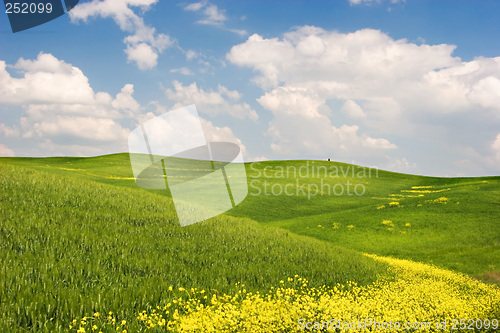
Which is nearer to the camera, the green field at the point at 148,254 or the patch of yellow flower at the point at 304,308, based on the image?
the patch of yellow flower at the point at 304,308

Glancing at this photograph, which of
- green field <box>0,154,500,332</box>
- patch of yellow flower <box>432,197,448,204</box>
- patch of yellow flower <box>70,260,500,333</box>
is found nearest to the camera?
patch of yellow flower <box>70,260,500,333</box>

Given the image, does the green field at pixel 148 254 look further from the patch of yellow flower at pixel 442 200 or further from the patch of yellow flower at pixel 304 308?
the patch of yellow flower at pixel 442 200

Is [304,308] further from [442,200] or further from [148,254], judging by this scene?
[442,200]

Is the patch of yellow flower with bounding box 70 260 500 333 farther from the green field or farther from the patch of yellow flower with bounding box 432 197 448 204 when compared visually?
the patch of yellow flower with bounding box 432 197 448 204

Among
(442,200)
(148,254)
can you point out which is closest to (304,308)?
(148,254)

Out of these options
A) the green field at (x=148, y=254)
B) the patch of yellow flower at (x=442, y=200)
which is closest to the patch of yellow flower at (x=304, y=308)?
the green field at (x=148, y=254)

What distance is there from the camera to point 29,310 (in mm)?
6758

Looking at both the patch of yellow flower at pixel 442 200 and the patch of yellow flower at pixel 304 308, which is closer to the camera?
the patch of yellow flower at pixel 304 308

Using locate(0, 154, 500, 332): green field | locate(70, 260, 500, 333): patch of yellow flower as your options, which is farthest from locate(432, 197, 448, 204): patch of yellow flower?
locate(70, 260, 500, 333): patch of yellow flower

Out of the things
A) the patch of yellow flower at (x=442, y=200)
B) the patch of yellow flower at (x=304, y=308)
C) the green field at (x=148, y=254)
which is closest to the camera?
the patch of yellow flower at (x=304, y=308)

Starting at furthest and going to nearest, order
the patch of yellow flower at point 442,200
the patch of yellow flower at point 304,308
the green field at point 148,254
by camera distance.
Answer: the patch of yellow flower at point 442,200 < the green field at point 148,254 < the patch of yellow flower at point 304,308

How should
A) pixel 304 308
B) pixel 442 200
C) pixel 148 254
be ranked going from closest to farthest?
1. pixel 304 308
2. pixel 148 254
3. pixel 442 200

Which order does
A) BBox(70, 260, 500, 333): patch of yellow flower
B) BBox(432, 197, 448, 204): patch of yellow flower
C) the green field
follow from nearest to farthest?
BBox(70, 260, 500, 333): patch of yellow flower < the green field < BBox(432, 197, 448, 204): patch of yellow flower

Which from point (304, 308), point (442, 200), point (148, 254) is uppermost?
point (148, 254)
